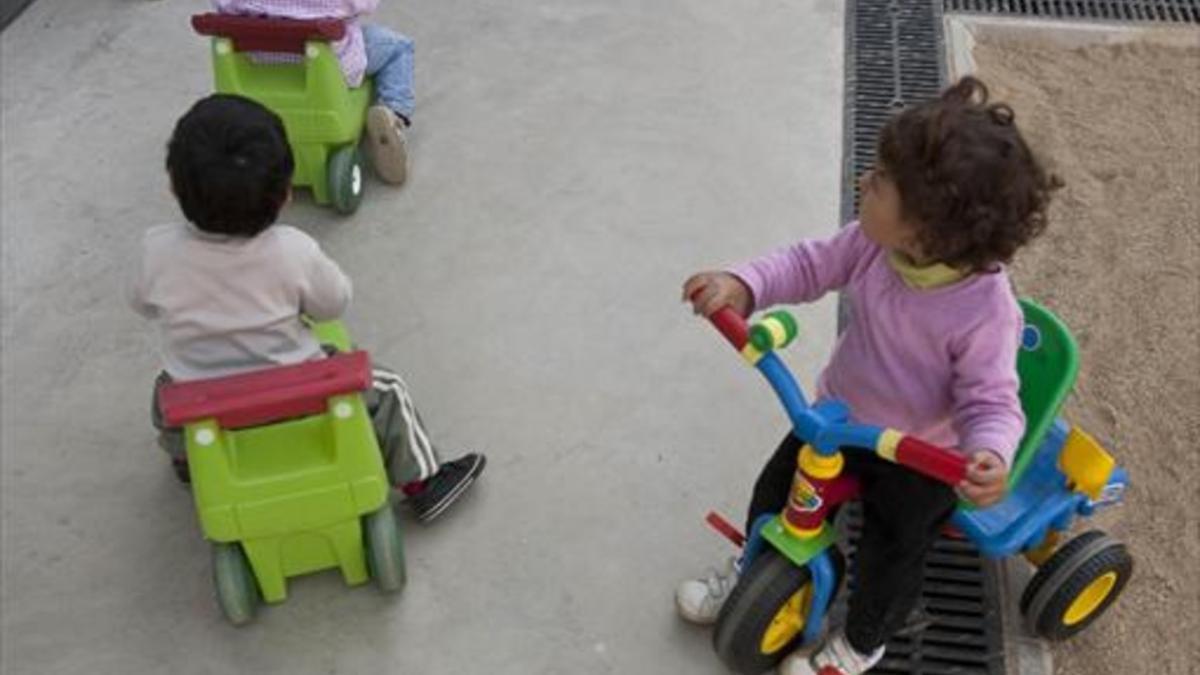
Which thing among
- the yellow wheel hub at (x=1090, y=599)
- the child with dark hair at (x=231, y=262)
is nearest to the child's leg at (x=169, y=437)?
the child with dark hair at (x=231, y=262)

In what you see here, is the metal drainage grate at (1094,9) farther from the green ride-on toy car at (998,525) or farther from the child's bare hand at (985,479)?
the child's bare hand at (985,479)

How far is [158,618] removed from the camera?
2041 mm

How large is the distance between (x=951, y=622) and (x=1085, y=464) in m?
0.37

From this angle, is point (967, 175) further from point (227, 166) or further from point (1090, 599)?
point (227, 166)

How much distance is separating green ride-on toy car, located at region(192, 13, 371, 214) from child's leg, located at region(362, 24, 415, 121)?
0.15 metres

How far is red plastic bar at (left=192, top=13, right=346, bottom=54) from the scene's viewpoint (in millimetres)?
2564

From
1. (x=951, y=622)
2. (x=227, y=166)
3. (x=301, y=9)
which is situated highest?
(x=227, y=166)

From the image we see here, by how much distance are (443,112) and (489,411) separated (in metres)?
1.08

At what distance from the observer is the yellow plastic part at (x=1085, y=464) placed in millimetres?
1845

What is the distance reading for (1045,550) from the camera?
2.00 metres

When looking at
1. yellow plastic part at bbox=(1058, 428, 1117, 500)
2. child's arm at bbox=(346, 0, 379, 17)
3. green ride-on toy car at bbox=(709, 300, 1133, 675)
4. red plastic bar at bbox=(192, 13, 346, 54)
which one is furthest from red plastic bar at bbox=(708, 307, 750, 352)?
child's arm at bbox=(346, 0, 379, 17)

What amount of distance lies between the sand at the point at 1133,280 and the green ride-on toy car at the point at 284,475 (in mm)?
1156

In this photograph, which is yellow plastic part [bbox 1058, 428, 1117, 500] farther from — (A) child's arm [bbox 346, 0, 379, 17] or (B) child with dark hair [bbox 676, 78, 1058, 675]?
(A) child's arm [bbox 346, 0, 379, 17]

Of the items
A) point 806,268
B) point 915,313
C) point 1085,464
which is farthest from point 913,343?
point 1085,464
